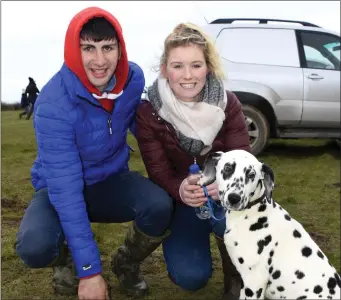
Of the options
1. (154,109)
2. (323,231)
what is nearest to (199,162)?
(154,109)

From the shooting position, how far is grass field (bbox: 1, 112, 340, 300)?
431 cm

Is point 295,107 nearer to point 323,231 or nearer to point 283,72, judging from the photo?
point 283,72

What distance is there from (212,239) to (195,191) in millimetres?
1970

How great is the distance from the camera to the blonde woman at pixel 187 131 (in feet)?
11.9

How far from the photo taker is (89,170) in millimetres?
3883

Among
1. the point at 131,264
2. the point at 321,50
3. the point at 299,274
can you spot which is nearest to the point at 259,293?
A: the point at 299,274

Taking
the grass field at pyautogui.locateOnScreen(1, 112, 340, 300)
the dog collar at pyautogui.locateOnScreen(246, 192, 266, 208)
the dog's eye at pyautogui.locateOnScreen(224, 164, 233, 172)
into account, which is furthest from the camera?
the grass field at pyautogui.locateOnScreen(1, 112, 340, 300)

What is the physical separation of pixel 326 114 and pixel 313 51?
1195mm

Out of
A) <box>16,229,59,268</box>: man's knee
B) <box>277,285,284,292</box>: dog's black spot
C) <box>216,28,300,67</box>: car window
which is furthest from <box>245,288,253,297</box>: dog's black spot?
<box>216,28,300,67</box>: car window

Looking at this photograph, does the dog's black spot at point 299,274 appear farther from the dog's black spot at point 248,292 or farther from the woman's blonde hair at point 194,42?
the woman's blonde hair at point 194,42

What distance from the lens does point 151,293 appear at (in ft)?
13.8

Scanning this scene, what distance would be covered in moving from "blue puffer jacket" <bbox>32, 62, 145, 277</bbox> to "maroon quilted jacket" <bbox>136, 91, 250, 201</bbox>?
18 centimetres

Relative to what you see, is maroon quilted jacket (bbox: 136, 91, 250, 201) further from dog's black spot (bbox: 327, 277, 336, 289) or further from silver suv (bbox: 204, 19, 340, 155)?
silver suv (bbox: 204, 19, 340, 155)

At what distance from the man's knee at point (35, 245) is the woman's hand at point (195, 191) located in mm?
990
